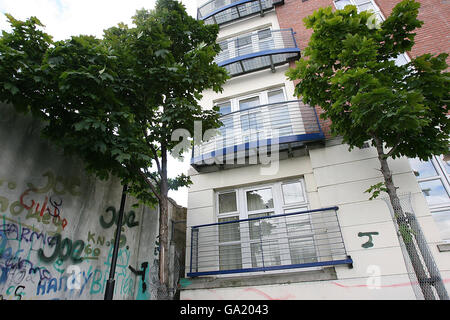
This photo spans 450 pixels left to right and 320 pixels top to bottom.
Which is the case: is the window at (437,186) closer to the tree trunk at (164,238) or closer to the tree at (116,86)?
the tree at (116,86)

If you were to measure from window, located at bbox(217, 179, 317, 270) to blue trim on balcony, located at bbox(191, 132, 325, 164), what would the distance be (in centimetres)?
112

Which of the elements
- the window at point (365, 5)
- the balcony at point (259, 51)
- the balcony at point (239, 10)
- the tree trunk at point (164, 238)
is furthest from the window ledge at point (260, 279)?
the balcony at point (239, 10)

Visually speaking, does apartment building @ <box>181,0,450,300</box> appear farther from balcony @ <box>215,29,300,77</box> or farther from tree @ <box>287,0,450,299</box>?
tree @ <box>287,0,450,299</box>

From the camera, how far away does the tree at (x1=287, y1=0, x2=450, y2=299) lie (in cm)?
337

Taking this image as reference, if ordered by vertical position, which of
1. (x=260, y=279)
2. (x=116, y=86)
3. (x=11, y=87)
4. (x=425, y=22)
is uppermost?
(x=425, y=22)

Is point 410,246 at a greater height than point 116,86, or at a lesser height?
lesser

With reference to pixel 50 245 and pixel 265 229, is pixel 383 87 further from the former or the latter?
pixel 50 245

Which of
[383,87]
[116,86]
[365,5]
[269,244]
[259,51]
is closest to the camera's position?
[383,87]

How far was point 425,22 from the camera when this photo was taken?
7117 mm

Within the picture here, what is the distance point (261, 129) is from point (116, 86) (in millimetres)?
4049

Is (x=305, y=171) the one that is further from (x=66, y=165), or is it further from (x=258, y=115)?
(x=66, y=165)

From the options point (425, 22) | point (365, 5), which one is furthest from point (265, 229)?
point (365, 5)

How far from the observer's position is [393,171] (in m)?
5.20
